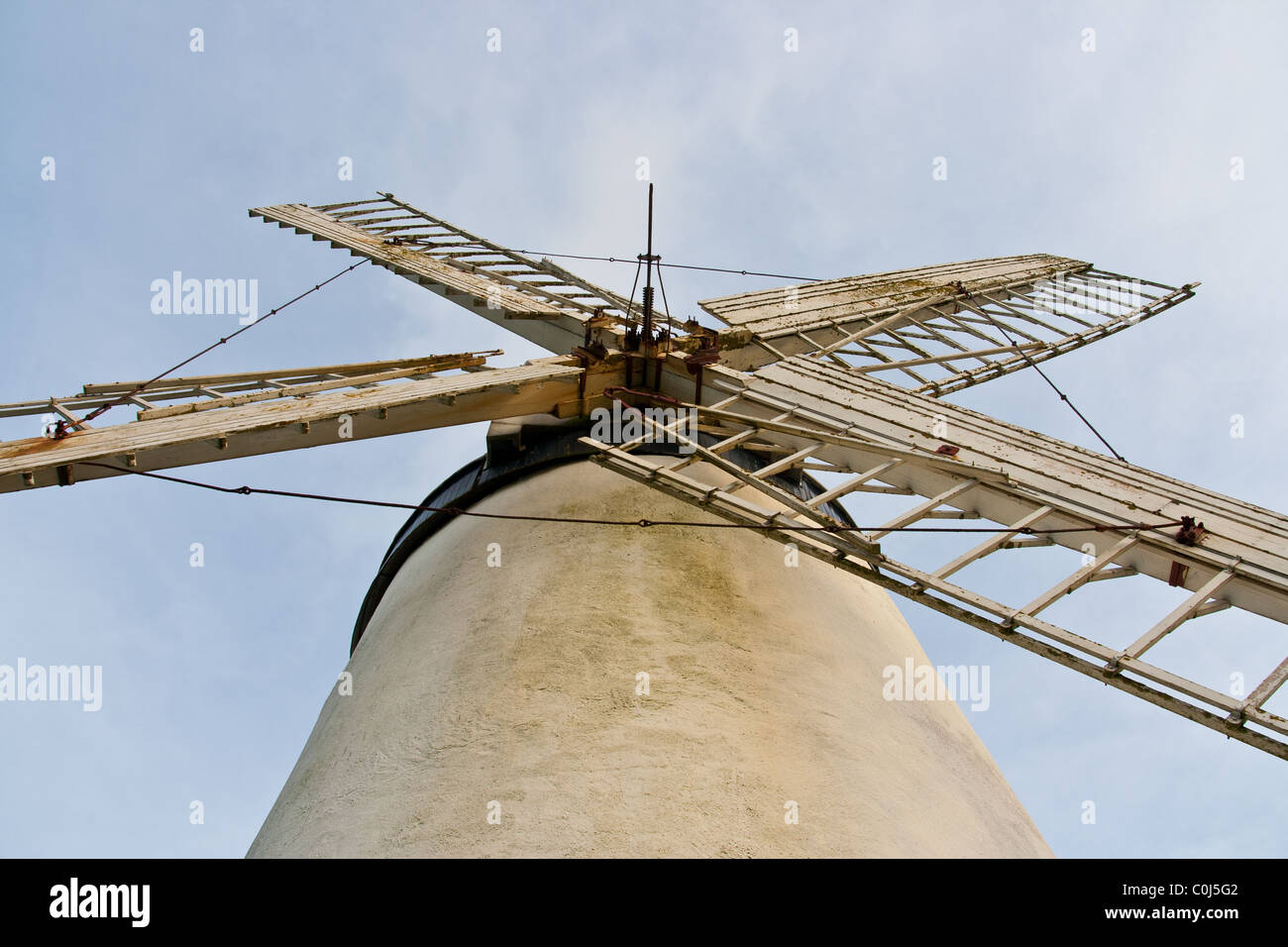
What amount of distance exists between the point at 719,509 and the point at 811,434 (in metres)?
1.17

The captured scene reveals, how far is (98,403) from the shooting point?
24.2 ft

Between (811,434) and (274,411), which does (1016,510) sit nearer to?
(811,434)

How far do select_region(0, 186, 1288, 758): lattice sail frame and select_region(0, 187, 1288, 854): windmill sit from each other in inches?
0.7

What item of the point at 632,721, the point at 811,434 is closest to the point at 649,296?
the point at 811,434

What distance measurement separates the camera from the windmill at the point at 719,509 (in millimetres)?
5379

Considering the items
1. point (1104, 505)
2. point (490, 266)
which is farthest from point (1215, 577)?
point (490, 266)

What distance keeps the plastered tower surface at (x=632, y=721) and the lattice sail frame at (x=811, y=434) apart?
568 mm

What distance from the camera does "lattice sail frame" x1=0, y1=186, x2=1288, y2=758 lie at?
18.5ft

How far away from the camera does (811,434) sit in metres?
7.18

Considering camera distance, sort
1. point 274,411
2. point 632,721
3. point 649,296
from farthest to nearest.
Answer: point 649,296 < point 274,411 < point 632,721

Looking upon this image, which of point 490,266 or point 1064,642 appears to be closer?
point 1064,642
